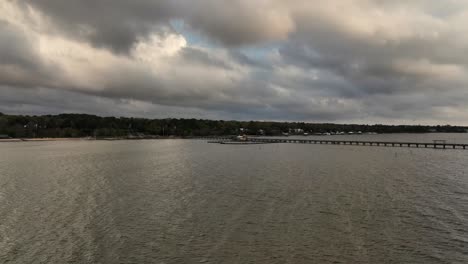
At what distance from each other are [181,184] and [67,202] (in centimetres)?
1386

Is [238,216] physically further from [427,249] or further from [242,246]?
[427,249]

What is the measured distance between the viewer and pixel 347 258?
18.7m

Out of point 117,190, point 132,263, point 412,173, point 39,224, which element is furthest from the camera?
point 412,173

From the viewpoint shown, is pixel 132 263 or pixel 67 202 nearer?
pixel 132 263

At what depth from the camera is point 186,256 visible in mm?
18828

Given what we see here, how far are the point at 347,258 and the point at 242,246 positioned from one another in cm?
564

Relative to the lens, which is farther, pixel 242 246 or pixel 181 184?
pixel 181 184

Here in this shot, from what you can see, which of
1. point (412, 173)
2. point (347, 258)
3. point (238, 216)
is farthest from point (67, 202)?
point (412, 173)

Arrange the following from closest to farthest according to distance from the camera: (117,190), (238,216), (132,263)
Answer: (132,263), (238,216), (117,190)

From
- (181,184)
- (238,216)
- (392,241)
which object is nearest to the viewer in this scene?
(392,241)

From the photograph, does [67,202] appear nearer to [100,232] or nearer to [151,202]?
[151,202]

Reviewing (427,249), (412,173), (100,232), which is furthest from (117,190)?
(412,173)

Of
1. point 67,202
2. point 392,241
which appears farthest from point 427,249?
point 67,202

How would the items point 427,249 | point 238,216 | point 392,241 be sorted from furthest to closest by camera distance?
point 238,216 < point 392,241 < point 427,249
